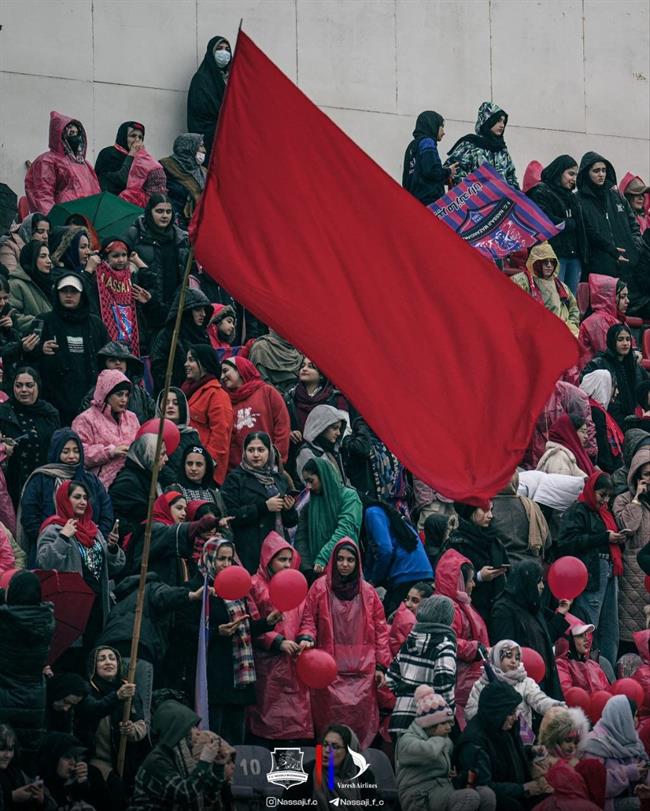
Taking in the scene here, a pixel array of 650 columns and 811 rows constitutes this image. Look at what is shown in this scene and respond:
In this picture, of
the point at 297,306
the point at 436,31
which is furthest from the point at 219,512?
the point at 436,31

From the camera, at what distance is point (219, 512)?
53.7ft

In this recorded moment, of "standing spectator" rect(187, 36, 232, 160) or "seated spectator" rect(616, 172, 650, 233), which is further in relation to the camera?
"seated spectator" rect(616, 172, 650, 233)

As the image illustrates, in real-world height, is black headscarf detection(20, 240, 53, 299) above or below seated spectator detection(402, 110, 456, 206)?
below

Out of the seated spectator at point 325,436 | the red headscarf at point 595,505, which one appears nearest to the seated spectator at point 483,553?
the seated spectator at point 325,436

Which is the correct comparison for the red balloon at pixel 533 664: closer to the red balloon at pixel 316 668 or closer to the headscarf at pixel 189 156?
the red balloon at pixel 316 668

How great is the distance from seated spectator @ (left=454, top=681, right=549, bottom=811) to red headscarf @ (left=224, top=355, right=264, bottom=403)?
4069mm

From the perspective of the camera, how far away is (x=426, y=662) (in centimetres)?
1538

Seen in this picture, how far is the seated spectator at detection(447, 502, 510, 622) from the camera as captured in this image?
17.1 meters

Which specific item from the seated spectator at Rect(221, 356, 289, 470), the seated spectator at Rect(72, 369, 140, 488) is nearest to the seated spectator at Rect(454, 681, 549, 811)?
the seated spectator at Rect(72, 369, 140, 488)

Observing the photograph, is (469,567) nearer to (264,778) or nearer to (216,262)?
(264,778)

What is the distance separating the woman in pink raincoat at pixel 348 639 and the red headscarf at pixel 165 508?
0.99 metres

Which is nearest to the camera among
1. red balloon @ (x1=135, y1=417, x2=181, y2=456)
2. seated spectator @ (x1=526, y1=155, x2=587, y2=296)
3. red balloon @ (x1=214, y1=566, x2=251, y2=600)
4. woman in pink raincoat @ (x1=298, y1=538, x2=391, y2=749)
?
red balloon @ (x1=214, y1=566, x2=251, y2=600)

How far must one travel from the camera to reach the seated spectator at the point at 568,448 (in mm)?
19500

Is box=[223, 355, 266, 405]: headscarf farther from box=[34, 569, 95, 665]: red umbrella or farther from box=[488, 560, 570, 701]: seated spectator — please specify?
box=[34, 569, 95, 665]: red umbrella
